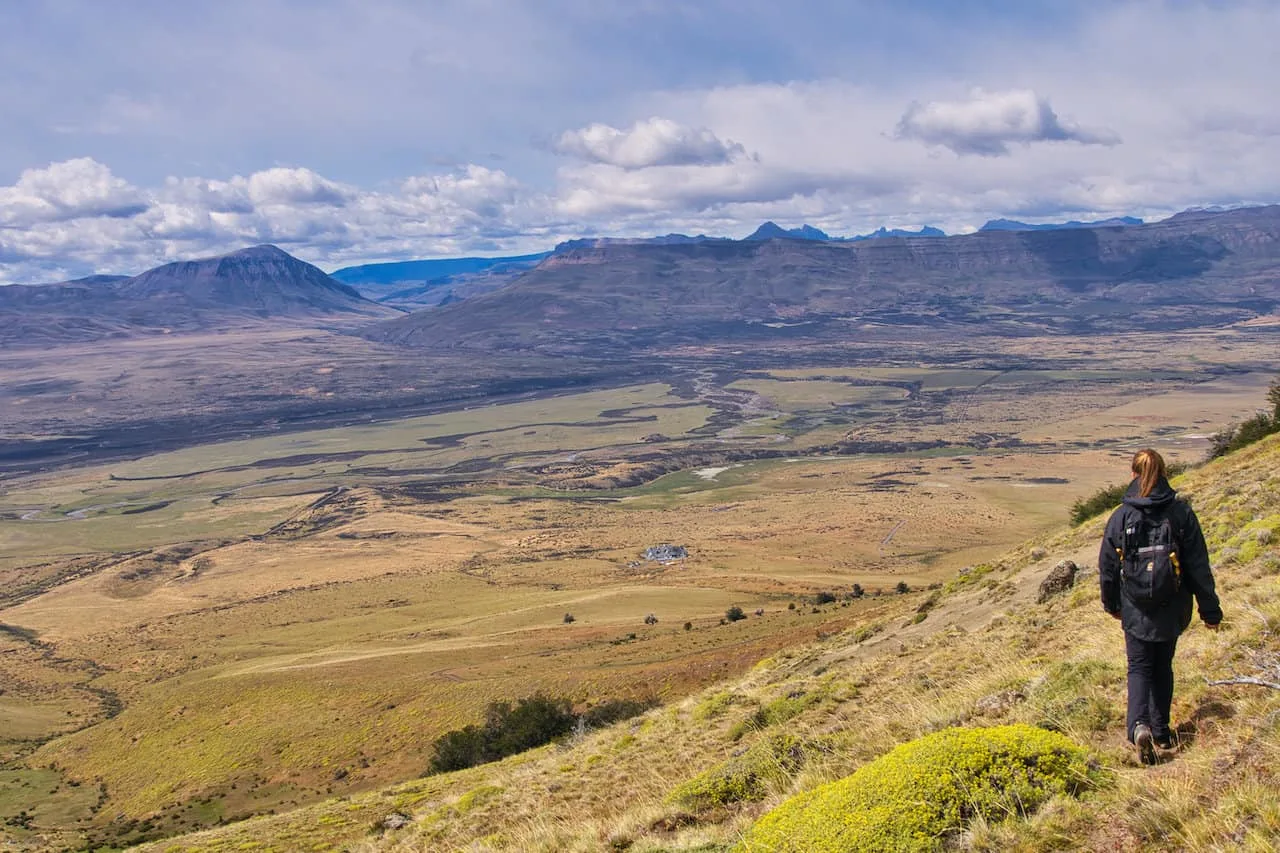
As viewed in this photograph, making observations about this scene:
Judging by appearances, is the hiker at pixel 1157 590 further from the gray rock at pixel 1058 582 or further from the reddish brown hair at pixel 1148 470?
the gray rock at pixel 1058 582

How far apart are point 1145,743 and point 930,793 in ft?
5.58

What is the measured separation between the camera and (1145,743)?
5633 mm

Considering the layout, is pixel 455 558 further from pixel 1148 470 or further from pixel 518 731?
pixel 1148 470

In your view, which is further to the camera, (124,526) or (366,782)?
(124,526)

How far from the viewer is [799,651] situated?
19.3 m

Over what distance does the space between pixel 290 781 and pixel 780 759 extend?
1973cm

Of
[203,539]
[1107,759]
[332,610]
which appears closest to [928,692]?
[1107,759]

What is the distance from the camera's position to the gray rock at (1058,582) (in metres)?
14.8

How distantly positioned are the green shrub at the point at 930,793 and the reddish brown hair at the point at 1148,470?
188 centimetres

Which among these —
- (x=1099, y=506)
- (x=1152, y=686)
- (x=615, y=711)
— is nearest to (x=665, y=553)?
(x=1099, y=506)

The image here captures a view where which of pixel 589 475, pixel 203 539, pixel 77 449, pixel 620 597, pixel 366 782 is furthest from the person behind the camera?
pixel 77 449

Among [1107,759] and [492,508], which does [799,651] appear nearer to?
[1107,759]

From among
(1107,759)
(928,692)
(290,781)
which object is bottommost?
(290,781)

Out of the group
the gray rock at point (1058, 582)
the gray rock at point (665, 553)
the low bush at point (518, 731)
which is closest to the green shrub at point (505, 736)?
the low bush at point (518, 731)
